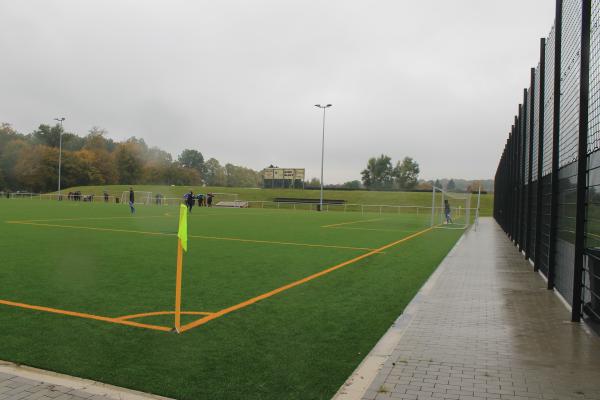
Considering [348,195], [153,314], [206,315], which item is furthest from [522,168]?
[348,195]

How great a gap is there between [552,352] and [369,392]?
7.07 feet

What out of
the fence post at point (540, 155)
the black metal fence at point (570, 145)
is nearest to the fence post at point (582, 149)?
the black metal fence at point (570, 145)

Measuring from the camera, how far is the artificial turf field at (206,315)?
3.92m

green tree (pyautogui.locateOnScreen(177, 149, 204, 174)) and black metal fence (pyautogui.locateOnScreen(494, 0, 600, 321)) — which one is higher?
green tree (pyautogui.locateOnScreen(177, 149, 204, 174))

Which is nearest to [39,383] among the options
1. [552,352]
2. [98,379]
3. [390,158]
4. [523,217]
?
[98,379]

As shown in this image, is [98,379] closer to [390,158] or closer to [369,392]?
[369,392]

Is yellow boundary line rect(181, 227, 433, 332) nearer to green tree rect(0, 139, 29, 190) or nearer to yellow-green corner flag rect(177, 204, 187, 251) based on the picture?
yellow-green corner flag rect(177, 204, 187, 251)

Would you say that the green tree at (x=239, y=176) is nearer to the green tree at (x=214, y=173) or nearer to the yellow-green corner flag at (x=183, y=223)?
the green tree at (x=214, y=173)

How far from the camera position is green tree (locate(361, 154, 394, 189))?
146 metres

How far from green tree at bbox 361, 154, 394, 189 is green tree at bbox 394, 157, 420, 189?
6.72 feet

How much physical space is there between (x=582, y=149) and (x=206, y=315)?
4836 millimetres

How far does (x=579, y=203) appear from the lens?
19.2ft

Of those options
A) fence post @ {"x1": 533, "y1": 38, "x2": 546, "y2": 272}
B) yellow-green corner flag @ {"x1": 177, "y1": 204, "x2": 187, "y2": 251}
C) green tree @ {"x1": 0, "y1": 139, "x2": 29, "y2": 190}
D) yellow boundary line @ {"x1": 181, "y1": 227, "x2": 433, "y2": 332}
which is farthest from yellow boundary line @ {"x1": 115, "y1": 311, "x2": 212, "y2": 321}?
green tree @ {"x1": 0, "y1": 139, "x2": 29, "y2": 190}

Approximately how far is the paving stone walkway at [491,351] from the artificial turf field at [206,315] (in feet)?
1.40
